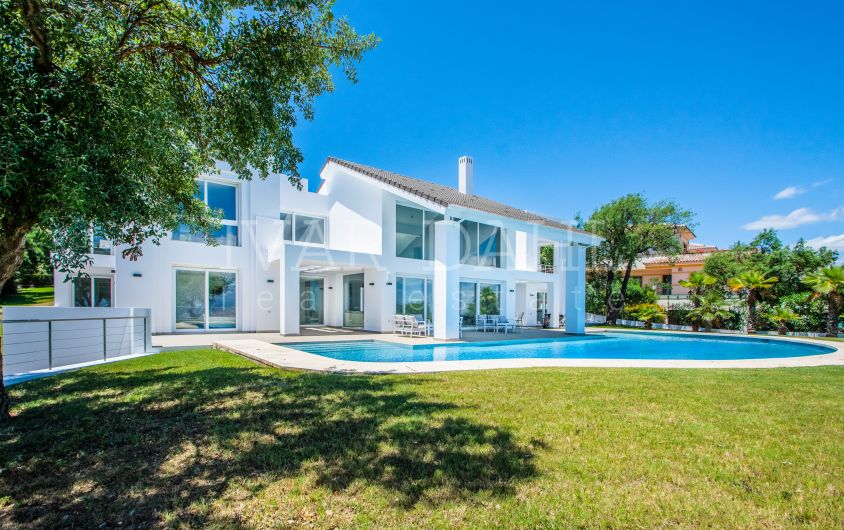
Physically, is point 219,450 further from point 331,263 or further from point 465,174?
point 465,174

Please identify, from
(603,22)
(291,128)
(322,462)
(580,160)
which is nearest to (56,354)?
(291,128)

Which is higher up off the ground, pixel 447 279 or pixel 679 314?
pixel 447 279

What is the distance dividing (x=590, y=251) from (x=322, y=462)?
87.1ft

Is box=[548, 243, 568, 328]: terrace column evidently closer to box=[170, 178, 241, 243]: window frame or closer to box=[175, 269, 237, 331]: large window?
box=[170, 178, 241, 243]: window frame

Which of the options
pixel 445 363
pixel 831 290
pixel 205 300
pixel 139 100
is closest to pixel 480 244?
pixel 445 363

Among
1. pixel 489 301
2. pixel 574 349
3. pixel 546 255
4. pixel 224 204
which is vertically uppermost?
pixel 224 204

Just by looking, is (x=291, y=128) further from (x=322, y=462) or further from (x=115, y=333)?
(x=115, y=333)

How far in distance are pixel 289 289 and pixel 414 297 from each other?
6257mm

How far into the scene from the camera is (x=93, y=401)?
237 inches

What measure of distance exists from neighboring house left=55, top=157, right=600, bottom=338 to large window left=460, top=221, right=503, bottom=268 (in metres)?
0.08

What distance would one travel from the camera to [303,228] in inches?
811

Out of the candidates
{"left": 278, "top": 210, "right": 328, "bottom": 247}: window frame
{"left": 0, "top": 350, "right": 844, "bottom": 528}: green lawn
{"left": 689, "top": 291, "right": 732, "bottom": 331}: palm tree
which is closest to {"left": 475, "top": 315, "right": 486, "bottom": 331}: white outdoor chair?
{"left": 278, "top": 210, "right": 328, "bottom": 247}: window frame

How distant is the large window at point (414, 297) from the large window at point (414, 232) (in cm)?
125

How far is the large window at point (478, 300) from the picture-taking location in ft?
71.3
